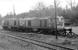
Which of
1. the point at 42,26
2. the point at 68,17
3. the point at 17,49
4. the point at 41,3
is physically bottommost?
the point at 17,49

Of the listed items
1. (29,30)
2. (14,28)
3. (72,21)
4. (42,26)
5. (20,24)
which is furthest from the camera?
(72,21)

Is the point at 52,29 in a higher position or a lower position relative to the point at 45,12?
lower

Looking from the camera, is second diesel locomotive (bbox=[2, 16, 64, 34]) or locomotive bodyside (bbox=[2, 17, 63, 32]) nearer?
second diesel locomotive (bbox=[2, 16, 64, 34])

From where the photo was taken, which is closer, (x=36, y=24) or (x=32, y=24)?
(x=36, y=24)

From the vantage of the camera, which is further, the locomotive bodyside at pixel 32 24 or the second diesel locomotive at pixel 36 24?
the locomotive bodyside at pixel 32 24

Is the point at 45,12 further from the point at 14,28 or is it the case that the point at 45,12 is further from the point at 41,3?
the point at 14,28

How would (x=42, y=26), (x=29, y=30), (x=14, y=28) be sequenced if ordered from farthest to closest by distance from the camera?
(x=14, y=28), (x=29, y=30), (x=42, y=26)

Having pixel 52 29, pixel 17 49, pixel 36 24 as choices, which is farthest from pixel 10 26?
pixel 17 49

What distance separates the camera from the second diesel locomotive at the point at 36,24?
894 inches

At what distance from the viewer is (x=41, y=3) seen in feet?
187

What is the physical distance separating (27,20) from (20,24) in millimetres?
3374

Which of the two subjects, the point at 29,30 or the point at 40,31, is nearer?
the point at 40,31

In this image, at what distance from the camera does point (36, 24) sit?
26047mm

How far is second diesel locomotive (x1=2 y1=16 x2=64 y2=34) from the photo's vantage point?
22703 mm
